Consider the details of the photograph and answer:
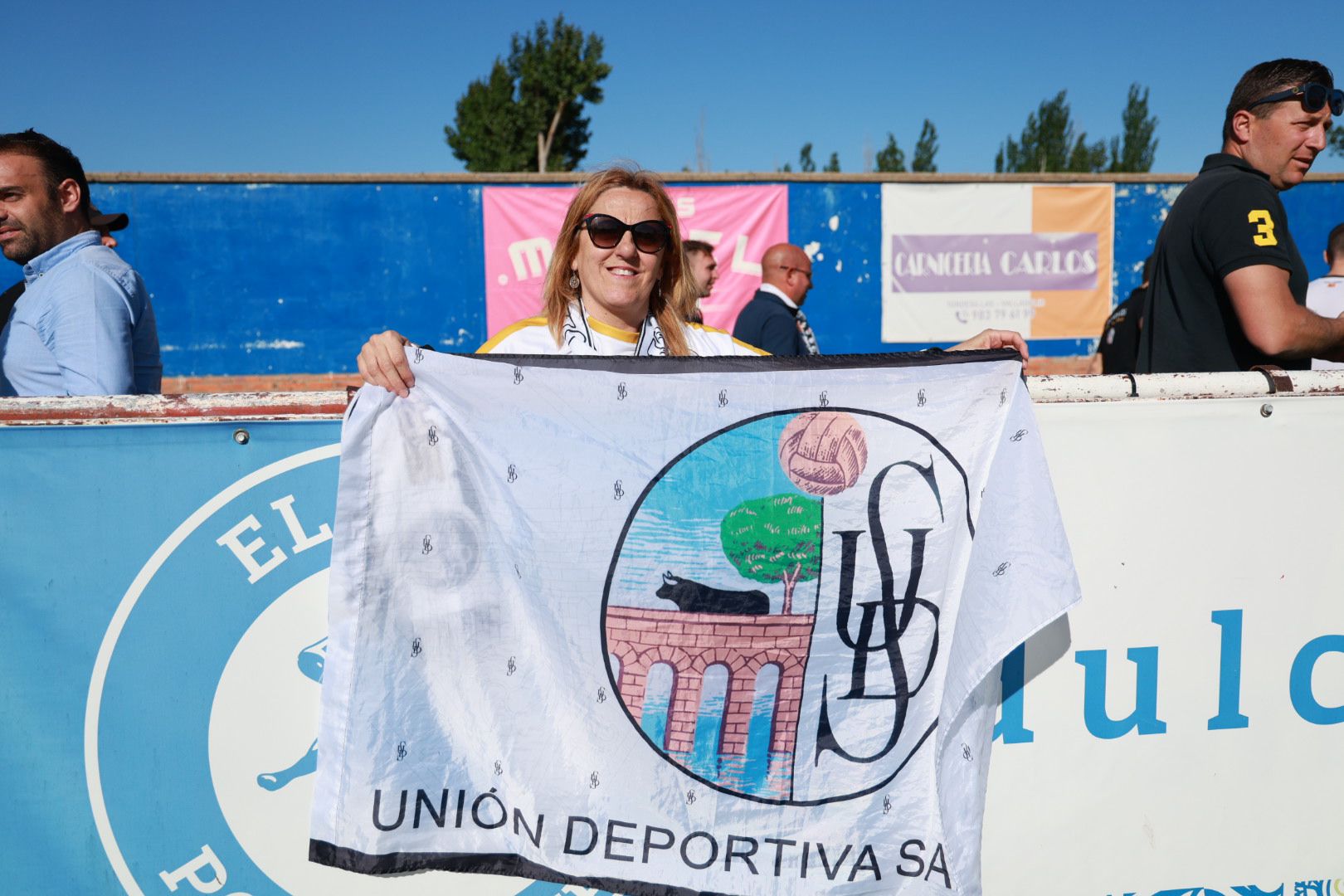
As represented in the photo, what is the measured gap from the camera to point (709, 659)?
2.06 meters

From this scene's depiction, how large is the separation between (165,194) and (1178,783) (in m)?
10.8

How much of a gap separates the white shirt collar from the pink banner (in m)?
4.56

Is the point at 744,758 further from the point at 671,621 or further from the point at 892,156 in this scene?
the point at 892,156

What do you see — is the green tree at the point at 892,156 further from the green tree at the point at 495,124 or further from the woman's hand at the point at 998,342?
the woman's hand at the point at 998,342

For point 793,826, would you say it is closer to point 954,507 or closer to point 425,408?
point 954,507

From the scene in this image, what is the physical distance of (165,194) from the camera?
9.87 m

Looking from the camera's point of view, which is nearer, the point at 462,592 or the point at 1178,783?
the point at 462,592

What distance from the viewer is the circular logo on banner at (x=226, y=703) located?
2080 mm

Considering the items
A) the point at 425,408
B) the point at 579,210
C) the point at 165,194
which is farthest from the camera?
the point at 165,194

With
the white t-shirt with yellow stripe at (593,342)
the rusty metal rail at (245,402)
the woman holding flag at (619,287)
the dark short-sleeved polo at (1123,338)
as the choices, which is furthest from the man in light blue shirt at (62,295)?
the dark short-sleeved polo at (1123,338)

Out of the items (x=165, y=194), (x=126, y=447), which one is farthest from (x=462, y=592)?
(x=165, y=194)

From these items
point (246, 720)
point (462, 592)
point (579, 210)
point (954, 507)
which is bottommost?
point (246, 720)

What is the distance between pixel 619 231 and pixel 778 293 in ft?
10.9

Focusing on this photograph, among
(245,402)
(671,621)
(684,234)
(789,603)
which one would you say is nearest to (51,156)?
(245,402)
